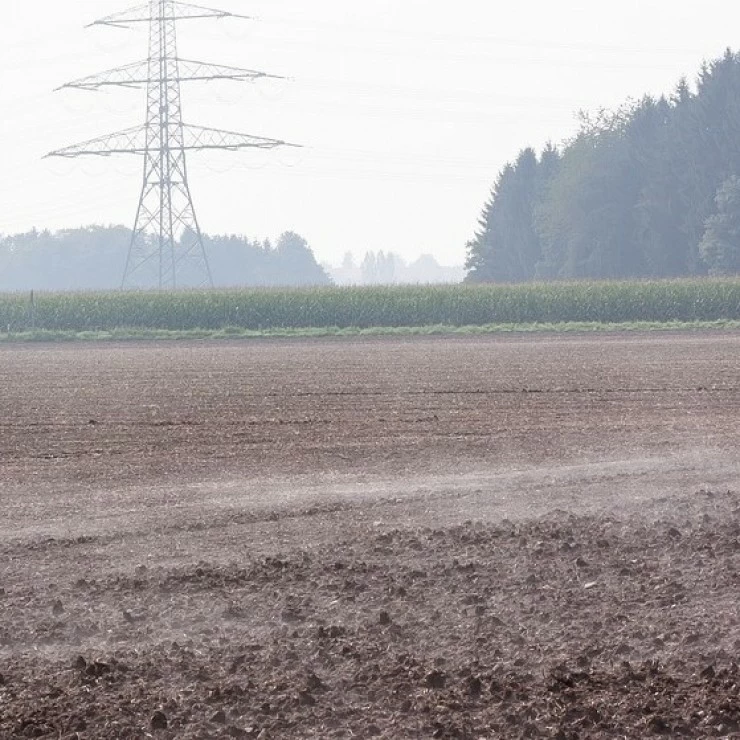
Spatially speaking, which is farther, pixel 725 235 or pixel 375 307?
pixel 725 235

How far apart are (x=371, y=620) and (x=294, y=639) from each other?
1.56 feet

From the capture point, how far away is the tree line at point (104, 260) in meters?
114

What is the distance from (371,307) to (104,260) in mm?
72050

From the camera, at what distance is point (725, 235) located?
71.4 meters

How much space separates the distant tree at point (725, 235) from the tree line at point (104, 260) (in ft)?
160

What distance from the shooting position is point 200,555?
8.47 metres

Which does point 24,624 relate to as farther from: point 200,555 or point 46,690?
point 200,555

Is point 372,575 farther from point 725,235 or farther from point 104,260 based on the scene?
point 104,260

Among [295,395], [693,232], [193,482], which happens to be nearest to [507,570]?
[193,482]

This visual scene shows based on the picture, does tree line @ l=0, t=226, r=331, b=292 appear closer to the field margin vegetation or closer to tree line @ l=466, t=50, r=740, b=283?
tree line @ l=466, t=50, r=740, b=283

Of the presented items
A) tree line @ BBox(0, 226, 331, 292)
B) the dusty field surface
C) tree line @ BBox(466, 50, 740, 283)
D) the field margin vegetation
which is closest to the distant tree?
tree line @ BBox(466, 50, 740, 283)

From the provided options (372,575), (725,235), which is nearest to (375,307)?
(725,235)

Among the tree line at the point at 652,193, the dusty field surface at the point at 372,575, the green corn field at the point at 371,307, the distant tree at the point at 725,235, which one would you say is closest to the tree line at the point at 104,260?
the tree line at the point at 652,193

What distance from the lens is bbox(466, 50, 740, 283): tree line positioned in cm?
7694
